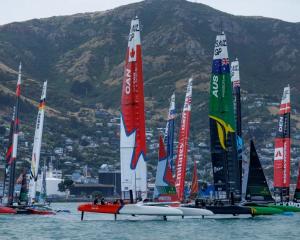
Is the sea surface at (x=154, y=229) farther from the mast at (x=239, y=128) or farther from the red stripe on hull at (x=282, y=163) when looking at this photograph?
the red stripe on hull at (x=282, y=163)

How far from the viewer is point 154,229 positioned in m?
55.0

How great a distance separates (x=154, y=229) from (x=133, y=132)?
788cm

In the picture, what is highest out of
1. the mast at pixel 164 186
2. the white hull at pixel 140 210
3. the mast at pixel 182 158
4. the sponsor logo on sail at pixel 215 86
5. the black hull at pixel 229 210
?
the sponsor logo on sail at pixel 215 86

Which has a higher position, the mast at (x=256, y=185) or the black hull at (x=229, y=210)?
the mast at (x=256, y=185)

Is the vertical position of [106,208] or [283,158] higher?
[283,158]

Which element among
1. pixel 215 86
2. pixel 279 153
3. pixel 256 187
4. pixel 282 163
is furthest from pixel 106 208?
pixel 279 153

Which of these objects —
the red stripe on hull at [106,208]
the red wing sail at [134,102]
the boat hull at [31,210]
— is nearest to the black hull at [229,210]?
the red wing sail at [134,102]

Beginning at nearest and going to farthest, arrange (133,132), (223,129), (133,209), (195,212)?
(133,209) → (133,132) → (195,212) → (223,129)

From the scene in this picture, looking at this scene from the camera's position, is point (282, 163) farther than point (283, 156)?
No

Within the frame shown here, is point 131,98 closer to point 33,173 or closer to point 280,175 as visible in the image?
point 33,173

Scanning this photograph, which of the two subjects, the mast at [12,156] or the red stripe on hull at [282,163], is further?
the red stripe on hull at [282,163]

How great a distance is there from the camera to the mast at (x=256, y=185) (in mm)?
72062

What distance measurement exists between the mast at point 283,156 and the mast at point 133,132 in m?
27.5

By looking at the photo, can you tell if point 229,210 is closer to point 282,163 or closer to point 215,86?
point 215,86
